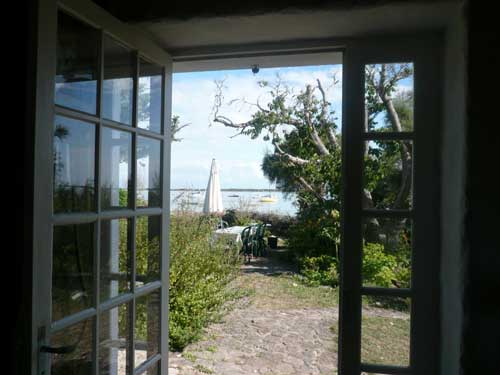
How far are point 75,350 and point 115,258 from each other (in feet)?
1.18

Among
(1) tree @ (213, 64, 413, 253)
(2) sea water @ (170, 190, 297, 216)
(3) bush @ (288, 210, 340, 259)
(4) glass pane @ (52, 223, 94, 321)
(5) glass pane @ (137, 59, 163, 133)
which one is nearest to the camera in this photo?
(4) glass pane @ (52, 223, 94, 321)

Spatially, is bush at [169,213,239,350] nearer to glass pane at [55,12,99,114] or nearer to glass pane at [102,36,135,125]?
glass pane at [102,36,135,125]

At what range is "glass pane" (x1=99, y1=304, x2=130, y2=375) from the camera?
1.42 m

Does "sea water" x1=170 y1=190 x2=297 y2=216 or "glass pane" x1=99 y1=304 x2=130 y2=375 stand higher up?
"sea water" x1=170 y1=190 x2=297 y2=216

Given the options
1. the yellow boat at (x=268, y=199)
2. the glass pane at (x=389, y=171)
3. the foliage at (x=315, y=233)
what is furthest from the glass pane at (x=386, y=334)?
the yellow boat at (x=268, y=199)

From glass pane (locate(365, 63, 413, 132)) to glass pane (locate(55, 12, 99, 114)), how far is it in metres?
1.09

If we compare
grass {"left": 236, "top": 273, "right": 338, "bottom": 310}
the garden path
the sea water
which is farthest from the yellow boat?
the garden path

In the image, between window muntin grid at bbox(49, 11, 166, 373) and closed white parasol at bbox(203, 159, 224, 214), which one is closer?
window muntin grid at bbox(49, 11, 166, 373)

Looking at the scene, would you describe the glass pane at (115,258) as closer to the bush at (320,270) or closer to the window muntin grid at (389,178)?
the window muntin grid at (389,178)

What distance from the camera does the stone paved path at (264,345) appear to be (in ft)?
10.8

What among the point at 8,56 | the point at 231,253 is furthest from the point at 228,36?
the point at 231,253

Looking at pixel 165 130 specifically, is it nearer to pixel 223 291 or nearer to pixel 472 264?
pixel 472 264

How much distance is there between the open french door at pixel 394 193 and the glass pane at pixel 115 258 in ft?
2.97

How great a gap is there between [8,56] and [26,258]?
0.60 meters
